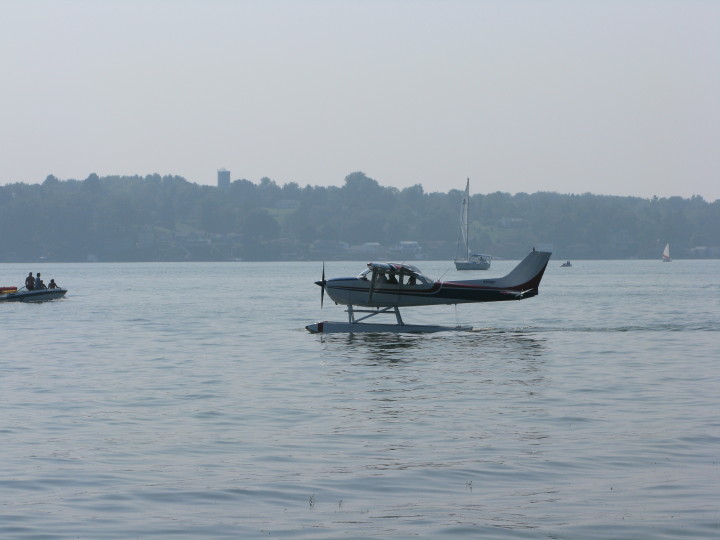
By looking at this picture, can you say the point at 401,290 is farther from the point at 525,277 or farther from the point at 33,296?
the point at 33,296

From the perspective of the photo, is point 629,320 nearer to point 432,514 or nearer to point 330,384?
point 330,384

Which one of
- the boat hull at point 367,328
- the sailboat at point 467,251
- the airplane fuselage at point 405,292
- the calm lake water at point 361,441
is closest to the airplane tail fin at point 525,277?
the airplane fuselage at point 405,292

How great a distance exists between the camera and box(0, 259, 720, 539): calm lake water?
510 inches

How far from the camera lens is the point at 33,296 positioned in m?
68.1

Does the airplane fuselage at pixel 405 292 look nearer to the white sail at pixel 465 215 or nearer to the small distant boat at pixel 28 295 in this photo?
the small distant boat at pixel 28 295

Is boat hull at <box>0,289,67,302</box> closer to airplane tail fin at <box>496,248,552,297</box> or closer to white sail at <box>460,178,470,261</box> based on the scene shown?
airplane tail fin at <box>496,248,552,297</box>

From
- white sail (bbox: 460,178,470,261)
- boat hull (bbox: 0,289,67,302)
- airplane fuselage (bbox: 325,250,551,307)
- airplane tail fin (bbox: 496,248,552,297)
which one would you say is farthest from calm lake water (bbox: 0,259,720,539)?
white sail (bbox: 460,178,470,261)

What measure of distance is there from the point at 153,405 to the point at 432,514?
1072 centimetres

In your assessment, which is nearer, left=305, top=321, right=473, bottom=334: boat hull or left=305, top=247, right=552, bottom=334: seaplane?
left=305, top=247, right=552, bottom=334: seaplane

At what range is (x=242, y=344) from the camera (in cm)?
4028

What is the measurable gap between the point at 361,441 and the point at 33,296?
177ft

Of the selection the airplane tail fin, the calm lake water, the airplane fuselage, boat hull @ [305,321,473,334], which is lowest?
the calm lake water

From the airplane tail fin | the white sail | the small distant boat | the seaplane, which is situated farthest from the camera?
the white sail

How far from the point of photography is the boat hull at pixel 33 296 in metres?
66.8
